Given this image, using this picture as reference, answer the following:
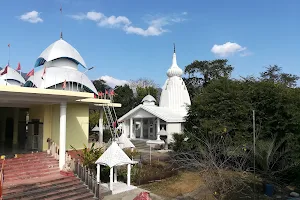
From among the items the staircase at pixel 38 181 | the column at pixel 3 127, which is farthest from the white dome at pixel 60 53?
the staircase at pixel 38 181

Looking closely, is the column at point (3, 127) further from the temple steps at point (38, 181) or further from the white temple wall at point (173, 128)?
the white temple wall at point (173, 128)

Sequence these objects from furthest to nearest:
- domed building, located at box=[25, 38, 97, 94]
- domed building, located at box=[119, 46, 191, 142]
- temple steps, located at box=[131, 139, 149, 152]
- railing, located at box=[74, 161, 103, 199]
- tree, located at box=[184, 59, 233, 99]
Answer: tree, located at box=[184, 59, 233, 99], domed building, located at box=[119, 46, 191, 142], temple steps, located at box=[131, 139, 149, 152], domed building, located at box=[25, 38, 97, 94], railing, located at box=[74, 161, 103, 199]

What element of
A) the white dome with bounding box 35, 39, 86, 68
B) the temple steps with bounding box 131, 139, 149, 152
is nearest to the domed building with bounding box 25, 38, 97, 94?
the white dome with bounding box 35, 39, 86, 68

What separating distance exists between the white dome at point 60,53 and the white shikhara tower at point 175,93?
48.9ft

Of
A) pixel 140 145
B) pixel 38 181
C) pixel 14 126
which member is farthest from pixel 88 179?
pixel 140 145

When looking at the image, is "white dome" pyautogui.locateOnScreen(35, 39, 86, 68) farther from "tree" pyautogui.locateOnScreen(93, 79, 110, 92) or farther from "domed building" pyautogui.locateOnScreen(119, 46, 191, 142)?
"tree" pyautogui.locateOnScreen(93, 79, 110, 92)

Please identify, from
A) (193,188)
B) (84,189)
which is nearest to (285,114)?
(193,188)

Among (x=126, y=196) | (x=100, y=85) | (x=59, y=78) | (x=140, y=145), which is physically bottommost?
(x=126, y=196)

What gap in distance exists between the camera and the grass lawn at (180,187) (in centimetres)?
1122

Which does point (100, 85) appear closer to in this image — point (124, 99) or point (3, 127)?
point (124, 99)

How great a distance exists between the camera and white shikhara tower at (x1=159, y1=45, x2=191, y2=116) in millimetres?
31859

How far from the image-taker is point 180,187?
1243 centimetres

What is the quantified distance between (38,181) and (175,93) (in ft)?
78.2

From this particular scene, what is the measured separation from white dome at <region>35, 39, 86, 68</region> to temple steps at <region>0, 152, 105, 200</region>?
28.0 ft
